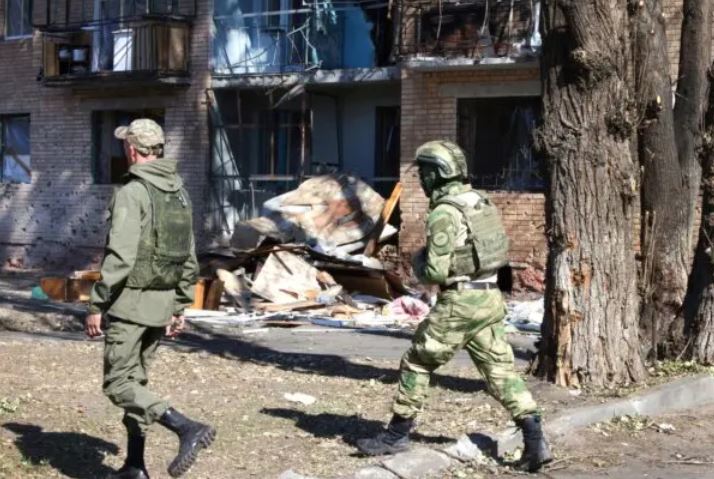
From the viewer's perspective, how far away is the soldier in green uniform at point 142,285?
543 centimetres

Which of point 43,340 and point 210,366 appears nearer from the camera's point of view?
point 210,366

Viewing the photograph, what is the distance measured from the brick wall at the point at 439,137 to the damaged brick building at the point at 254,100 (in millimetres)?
22

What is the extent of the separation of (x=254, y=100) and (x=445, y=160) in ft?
50.8

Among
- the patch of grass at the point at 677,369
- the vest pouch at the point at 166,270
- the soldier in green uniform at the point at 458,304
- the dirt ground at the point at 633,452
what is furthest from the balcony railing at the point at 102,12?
the vest pouch at the point at 166,270

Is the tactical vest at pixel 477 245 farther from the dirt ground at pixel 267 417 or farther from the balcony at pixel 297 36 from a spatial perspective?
the balcony at pixel 297 36

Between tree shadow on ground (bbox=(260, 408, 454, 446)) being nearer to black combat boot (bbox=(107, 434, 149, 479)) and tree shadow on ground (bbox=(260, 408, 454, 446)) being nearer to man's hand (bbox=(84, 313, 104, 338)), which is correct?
black combat boot (bbox=(107, 434, 149, 479))

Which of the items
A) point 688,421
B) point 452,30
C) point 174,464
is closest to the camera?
point 174,464

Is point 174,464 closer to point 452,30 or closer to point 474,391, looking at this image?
point 474,391

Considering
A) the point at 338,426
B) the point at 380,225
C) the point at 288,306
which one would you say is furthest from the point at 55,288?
the point at 338,426

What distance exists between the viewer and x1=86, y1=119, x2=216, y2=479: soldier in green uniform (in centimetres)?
543

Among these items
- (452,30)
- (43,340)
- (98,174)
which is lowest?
(43,340)

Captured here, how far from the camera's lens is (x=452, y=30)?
17609 mm

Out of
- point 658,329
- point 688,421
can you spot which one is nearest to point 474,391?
point 688,421

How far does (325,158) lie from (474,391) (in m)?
12.7
